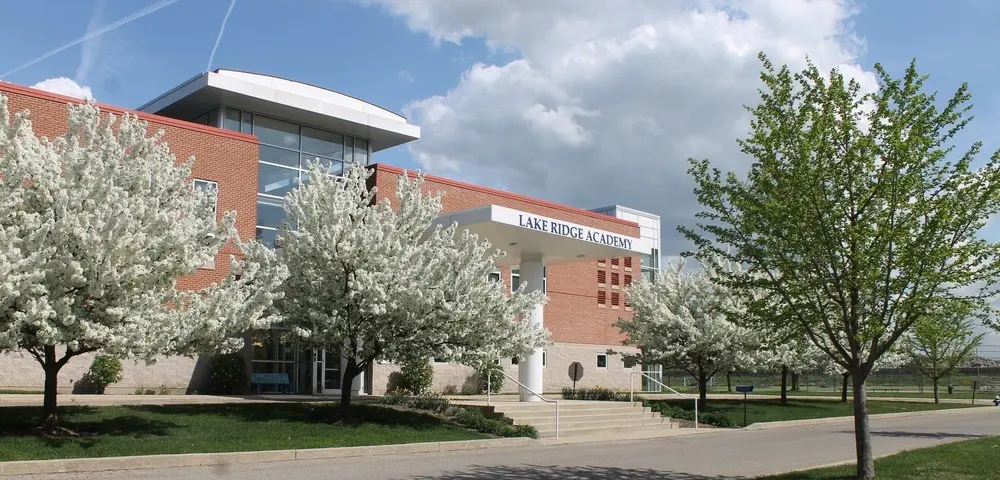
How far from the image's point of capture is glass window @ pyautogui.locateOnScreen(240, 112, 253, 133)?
28938 millimetres

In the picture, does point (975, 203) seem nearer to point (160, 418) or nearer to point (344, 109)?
point (160, 418)

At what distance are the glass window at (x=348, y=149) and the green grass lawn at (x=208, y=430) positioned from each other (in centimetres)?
1254

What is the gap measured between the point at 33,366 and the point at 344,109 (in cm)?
1295

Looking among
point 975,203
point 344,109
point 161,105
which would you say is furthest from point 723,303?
point 161,105

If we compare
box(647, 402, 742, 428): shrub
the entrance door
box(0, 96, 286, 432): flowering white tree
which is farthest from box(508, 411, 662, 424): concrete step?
box(0, 96, 286, 432): flowering white tree

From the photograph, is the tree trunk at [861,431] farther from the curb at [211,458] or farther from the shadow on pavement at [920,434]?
the shadow on pavement at [920,434]

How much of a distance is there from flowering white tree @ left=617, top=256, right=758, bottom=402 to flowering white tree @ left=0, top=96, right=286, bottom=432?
16812 millimetres

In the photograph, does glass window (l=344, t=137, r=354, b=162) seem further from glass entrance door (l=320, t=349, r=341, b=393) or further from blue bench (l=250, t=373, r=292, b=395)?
blue bench (l=250, t=373, r=292, b=395)

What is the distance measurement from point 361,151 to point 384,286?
1478cm

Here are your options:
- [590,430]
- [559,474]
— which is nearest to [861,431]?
[559,474]

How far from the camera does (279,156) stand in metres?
28.9

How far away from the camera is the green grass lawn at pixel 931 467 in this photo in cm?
1325

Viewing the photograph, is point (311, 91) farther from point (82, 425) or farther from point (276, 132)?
point (82, 425)

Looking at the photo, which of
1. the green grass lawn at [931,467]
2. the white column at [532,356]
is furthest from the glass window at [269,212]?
the green grass lawn at [931,467]
